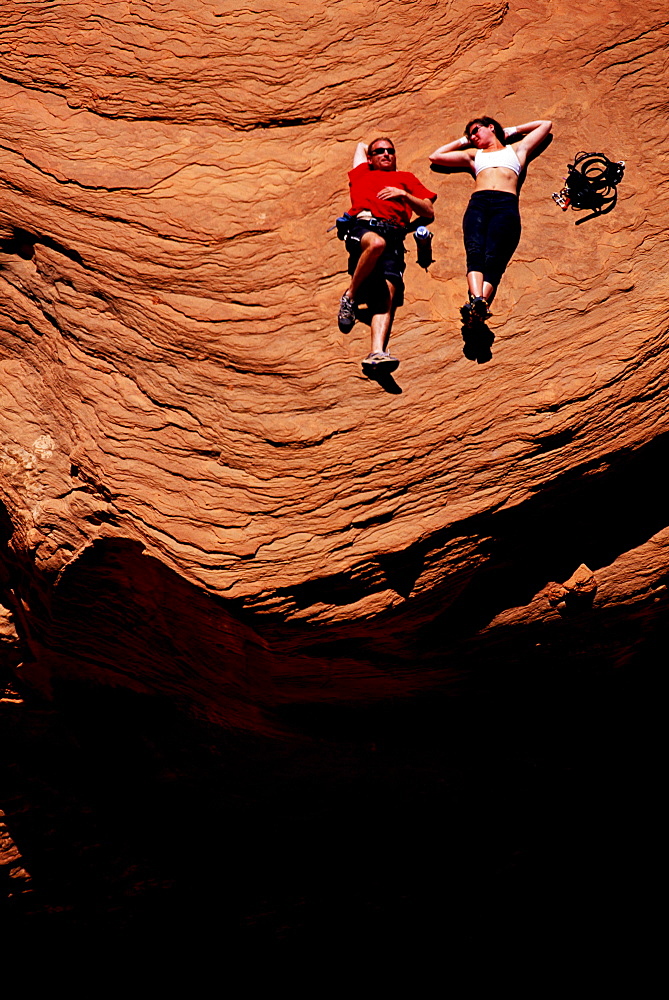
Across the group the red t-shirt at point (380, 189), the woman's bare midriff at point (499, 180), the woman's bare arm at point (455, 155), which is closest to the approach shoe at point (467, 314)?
the red t-shirt at point (380, 189)

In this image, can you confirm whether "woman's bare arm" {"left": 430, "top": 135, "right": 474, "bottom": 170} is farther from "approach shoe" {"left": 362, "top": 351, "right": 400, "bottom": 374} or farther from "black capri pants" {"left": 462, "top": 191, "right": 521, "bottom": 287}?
"approach shoe" {"left": 362, "top": 351, "right": 400, "bottom": 374}

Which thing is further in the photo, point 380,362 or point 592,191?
point 592,191

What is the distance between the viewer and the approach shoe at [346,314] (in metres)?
5.40

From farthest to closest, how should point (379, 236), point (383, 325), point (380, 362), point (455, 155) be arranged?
point (455, 155), point (379, 236), point (383, 325), point (380, 362)

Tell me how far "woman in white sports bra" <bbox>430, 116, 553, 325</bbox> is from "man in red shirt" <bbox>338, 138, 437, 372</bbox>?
34 cm

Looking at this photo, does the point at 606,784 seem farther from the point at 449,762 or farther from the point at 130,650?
the point at 130,650

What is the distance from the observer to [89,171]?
590 cm

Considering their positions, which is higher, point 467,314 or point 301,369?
point 301,369

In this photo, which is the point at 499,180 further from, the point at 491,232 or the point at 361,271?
the point at 361,271

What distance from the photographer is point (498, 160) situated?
5758mm

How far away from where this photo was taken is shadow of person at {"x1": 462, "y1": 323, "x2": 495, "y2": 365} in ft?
17.4

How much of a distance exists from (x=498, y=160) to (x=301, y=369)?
78.9 inches

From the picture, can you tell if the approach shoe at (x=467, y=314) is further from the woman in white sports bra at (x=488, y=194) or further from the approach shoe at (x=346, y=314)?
the approach shoe at (x=346, y=314)

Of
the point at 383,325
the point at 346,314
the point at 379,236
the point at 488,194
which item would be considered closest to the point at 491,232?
the point at 488,194
